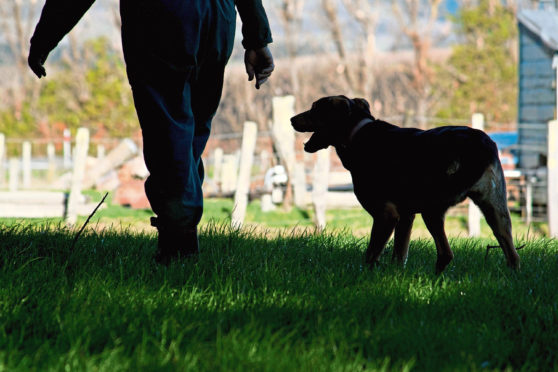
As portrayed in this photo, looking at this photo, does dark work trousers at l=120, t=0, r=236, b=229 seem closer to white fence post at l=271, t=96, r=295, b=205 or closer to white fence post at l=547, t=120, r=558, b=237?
Result: white fence post at l=547, t=120, r=558, b=237

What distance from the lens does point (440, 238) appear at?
3.76m

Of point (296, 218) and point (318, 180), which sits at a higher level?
point (318, 180)

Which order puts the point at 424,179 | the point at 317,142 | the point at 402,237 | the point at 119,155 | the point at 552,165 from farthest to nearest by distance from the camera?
the point at 119,155, the point at 552,165, the point at 317,142, the point at 402,237, the point at 424,179

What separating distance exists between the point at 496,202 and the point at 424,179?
42 centimetres

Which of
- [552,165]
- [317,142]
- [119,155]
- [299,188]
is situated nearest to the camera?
[317,142]

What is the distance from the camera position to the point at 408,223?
4070 millimetres

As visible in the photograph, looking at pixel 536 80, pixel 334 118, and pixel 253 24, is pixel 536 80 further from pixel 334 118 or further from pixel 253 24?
pixel 253 24

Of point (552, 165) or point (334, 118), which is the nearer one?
point (334, 118)

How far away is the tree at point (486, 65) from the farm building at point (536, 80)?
40.8ft

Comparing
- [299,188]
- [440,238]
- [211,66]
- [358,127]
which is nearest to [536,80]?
[299,188]

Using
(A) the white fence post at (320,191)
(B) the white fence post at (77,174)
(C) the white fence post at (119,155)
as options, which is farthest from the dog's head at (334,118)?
(C) the white fence post at (119,155)

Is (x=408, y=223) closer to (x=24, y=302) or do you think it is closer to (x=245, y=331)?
(x=245, y=331)

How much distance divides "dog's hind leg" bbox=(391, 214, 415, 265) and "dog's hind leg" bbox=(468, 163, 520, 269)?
1.44 ft

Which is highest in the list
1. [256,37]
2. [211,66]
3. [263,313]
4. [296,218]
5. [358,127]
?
[256,37]
